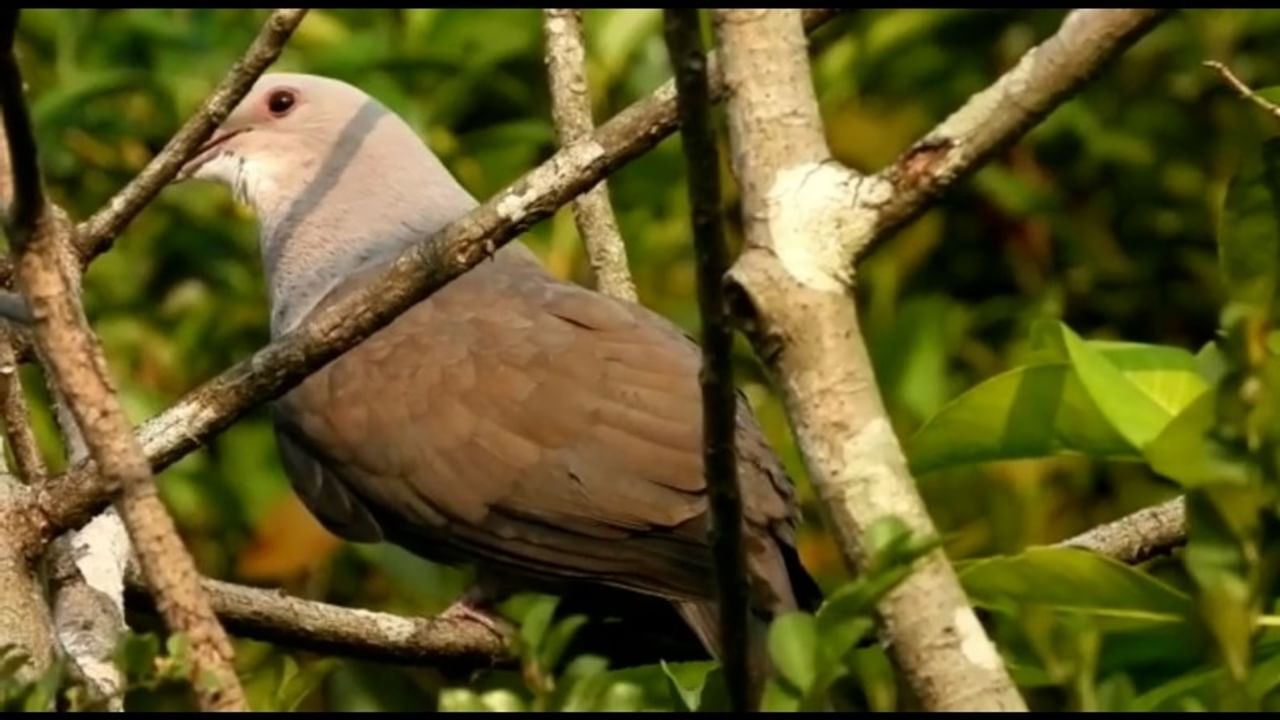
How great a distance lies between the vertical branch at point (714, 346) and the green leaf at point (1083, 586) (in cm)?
16

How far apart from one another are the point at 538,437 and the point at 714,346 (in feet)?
6.57

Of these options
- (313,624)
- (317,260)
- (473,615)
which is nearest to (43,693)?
(313,624)

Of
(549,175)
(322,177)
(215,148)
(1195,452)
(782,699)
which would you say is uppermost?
(215,148)

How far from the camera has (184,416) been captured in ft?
8.13

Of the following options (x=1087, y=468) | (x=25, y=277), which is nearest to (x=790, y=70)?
(x=25, y=277)

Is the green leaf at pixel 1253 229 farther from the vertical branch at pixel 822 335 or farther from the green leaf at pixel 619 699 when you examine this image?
the green leaf at pixel 619 699

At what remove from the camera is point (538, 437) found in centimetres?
359

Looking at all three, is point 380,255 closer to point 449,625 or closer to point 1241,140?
point 449,625

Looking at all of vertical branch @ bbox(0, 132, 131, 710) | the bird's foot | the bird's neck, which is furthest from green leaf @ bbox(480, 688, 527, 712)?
the bird's neck

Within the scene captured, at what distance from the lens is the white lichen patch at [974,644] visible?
1.52 meters

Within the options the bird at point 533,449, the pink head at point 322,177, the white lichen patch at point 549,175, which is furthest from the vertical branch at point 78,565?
the pink head at point 322,177

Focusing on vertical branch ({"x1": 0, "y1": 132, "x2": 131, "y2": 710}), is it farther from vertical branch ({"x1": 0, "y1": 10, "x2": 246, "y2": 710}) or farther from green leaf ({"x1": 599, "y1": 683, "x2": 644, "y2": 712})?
green leaf ({"x1": 599, "y1": 683, "x2": 644, "y2": 712})

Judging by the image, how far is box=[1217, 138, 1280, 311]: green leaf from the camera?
1.48m

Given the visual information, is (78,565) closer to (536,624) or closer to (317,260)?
(536,624)
